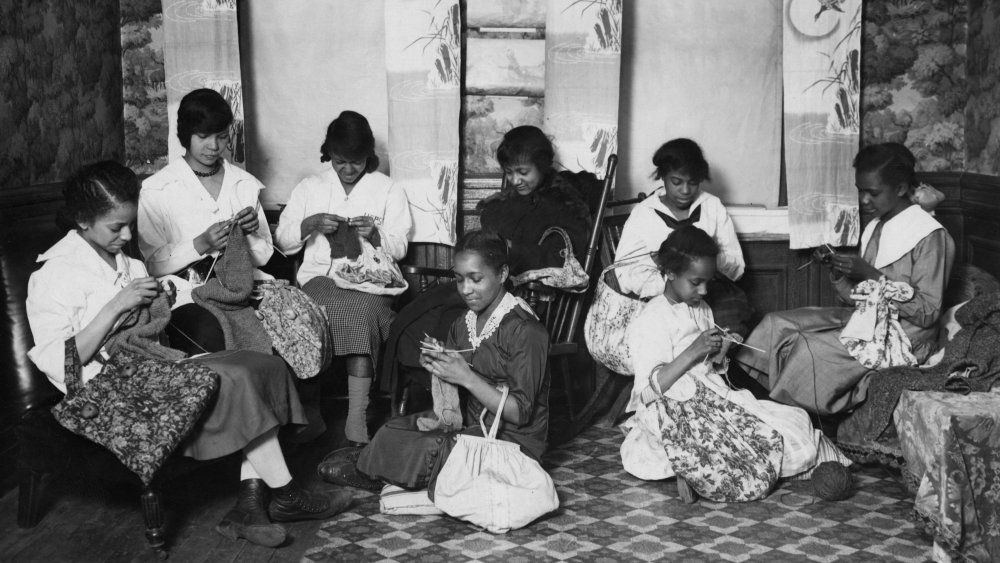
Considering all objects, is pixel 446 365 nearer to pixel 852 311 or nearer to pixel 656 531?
pixel 656 531

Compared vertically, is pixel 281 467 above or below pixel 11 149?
below

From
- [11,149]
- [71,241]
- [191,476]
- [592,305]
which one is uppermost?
[11,149]

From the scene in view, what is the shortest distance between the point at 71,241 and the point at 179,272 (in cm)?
67

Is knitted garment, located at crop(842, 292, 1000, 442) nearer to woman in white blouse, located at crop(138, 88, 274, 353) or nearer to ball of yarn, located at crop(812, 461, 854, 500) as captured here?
ball of yarn, located at crop(812, 461, 854, 500)

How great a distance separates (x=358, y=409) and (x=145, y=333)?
1163mm

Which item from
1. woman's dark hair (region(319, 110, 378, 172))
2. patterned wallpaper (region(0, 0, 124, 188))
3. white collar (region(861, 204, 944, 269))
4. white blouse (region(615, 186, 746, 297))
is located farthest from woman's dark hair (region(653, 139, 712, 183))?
patterned wallpaper (region(0, 0, 124, 188))

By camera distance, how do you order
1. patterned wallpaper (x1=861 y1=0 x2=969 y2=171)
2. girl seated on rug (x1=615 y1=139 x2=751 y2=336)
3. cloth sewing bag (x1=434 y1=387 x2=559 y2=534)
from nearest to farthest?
cloth sewing bag (x1=434 y1=387 x2=559 y2=534)
girl seated on rug (x1=615 y1=139 x2=751 y2=336)
patterned wallpaper (x1=861 y1=0 x2=969 y2=171)

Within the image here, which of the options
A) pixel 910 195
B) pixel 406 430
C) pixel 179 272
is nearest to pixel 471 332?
pixel 406 430

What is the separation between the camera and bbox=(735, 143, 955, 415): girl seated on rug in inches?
156

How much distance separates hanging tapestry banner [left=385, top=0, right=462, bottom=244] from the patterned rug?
5.37 feet

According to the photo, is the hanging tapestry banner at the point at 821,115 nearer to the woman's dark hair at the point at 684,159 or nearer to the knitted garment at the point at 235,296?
the woman's dark hair at the point at 684,159

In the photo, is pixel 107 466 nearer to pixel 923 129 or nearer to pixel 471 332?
pixel 471 332

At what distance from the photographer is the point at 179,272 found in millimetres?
4117

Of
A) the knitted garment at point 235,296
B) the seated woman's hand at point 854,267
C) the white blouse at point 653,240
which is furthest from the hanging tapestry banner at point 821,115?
the knitted garment at point 235,296
